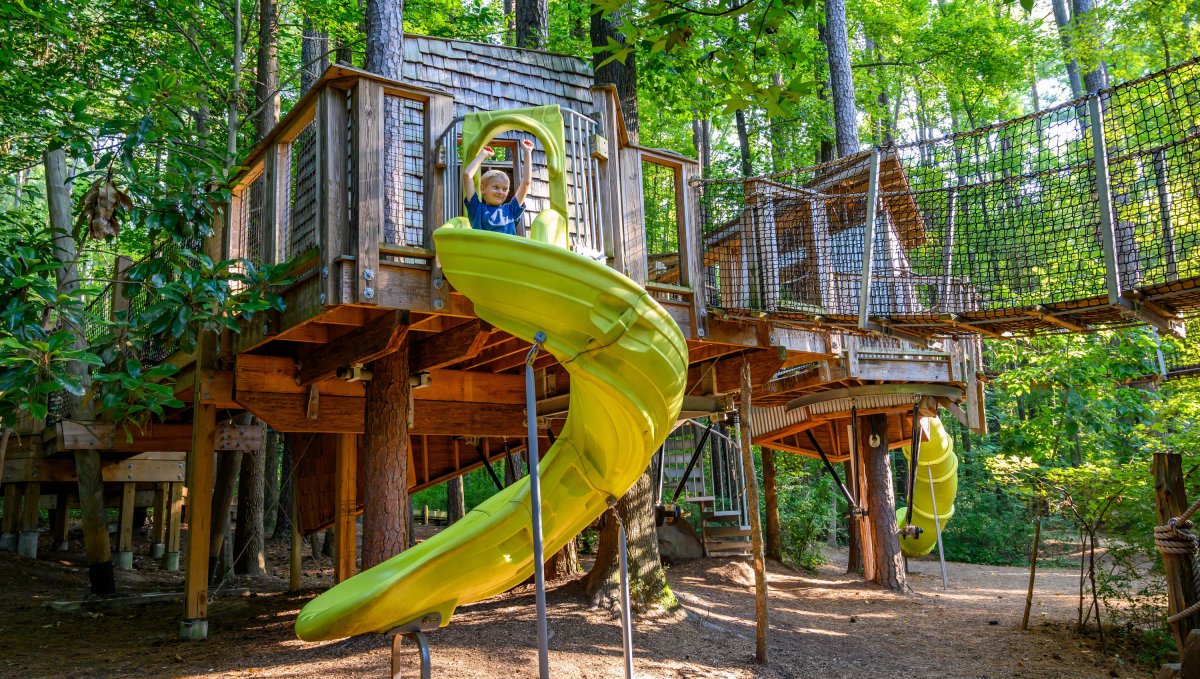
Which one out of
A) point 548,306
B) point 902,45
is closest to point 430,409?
point 548,306

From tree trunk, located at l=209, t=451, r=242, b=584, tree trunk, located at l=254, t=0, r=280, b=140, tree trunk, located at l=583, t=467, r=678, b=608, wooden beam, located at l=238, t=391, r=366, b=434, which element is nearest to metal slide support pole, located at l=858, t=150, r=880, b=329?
tree trunk, located at l=583, t=467, r=678, b=608

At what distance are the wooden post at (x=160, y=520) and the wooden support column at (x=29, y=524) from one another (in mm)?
2052

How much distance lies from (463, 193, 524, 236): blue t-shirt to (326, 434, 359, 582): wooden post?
437 cm

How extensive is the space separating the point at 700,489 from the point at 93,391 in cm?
927

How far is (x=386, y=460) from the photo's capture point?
24.0 ft

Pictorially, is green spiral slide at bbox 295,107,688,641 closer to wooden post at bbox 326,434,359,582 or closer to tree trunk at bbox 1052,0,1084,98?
wooden post at bbox 326,434,359,582

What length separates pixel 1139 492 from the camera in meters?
9.12

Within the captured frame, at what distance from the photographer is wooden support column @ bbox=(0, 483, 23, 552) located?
13.5 m

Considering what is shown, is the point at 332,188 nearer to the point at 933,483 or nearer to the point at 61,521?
the point at 933,483

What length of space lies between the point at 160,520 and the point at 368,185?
40.9 feet

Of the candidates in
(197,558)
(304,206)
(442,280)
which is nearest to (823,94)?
(304,206)

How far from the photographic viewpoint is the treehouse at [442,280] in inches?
241

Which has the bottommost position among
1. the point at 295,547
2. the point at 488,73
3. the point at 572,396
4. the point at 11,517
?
the point at 295,547

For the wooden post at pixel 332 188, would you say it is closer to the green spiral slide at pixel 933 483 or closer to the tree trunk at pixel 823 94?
the green spiral slide at pixel 933 483
